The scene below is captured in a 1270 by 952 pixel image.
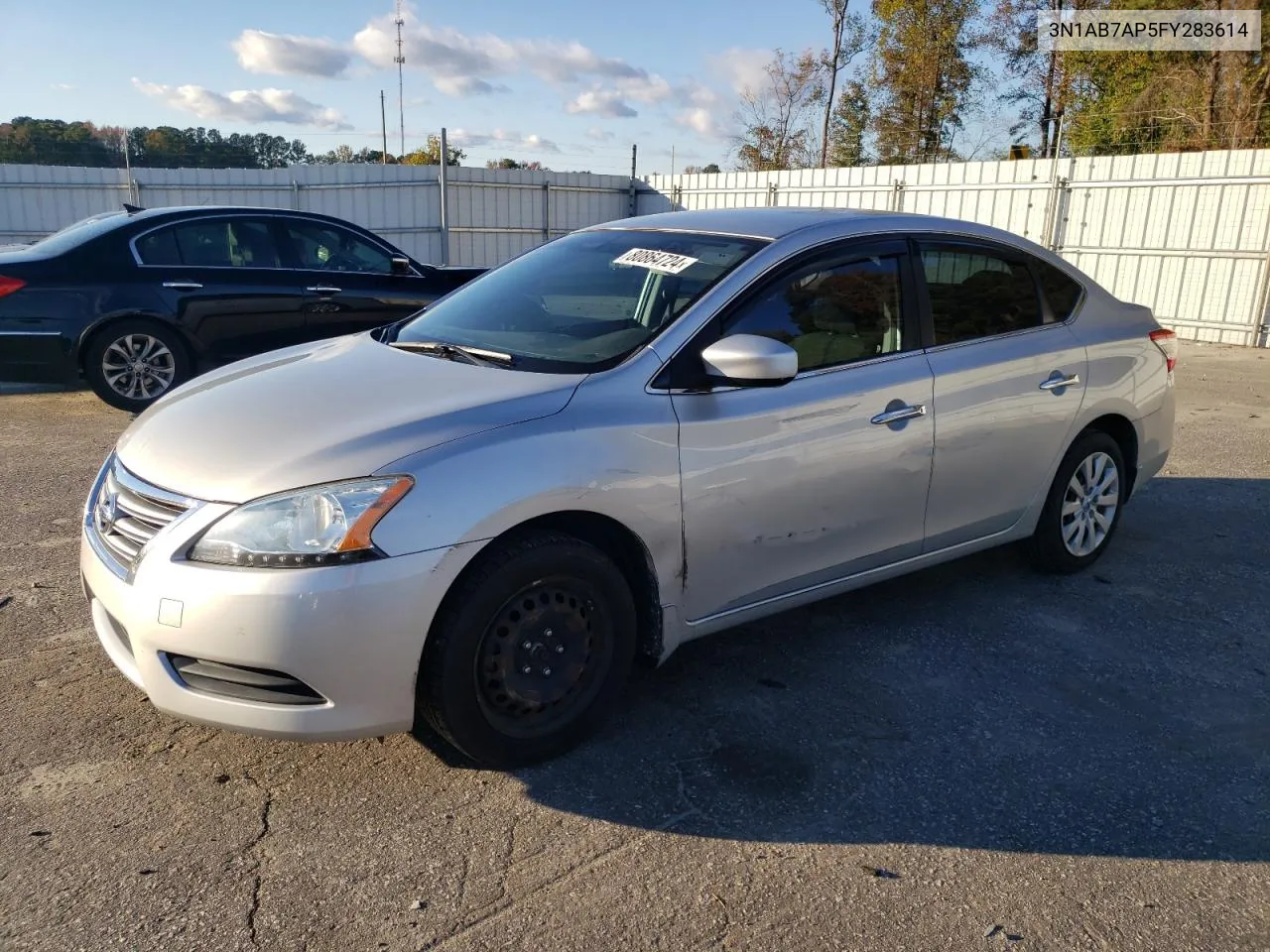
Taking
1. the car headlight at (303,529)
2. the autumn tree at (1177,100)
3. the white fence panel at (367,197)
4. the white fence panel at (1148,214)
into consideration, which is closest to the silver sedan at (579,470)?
the car headlight at (303,529)

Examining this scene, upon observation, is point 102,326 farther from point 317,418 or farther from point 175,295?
point 317,418

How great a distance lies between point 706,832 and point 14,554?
376cm

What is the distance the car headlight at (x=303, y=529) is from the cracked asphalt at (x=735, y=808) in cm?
77

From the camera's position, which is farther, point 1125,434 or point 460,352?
point 1125,434

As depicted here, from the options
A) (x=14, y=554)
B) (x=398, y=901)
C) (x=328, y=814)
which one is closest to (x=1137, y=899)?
(x=398, y=901)

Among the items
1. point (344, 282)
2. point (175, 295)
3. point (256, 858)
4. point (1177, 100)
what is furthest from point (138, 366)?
point (1177, 100)

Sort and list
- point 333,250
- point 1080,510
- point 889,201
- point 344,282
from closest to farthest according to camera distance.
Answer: point 1080,510 → point 344,282 → point 333,250 → point 889,201

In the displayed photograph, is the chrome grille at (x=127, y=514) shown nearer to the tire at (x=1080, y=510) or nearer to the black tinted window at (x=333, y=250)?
the tire at (x=1080, y=510)

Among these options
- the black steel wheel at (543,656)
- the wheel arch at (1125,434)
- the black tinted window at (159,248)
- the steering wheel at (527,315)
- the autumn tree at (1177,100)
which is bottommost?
the black steel wheel at (543,656)

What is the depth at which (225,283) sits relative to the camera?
7.79 meters

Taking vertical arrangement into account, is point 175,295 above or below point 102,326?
above

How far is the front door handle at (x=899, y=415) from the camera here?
3.60 metres

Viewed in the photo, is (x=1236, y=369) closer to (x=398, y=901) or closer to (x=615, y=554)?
(x=615, y=554)

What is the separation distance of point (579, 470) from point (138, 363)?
20.0 ft
